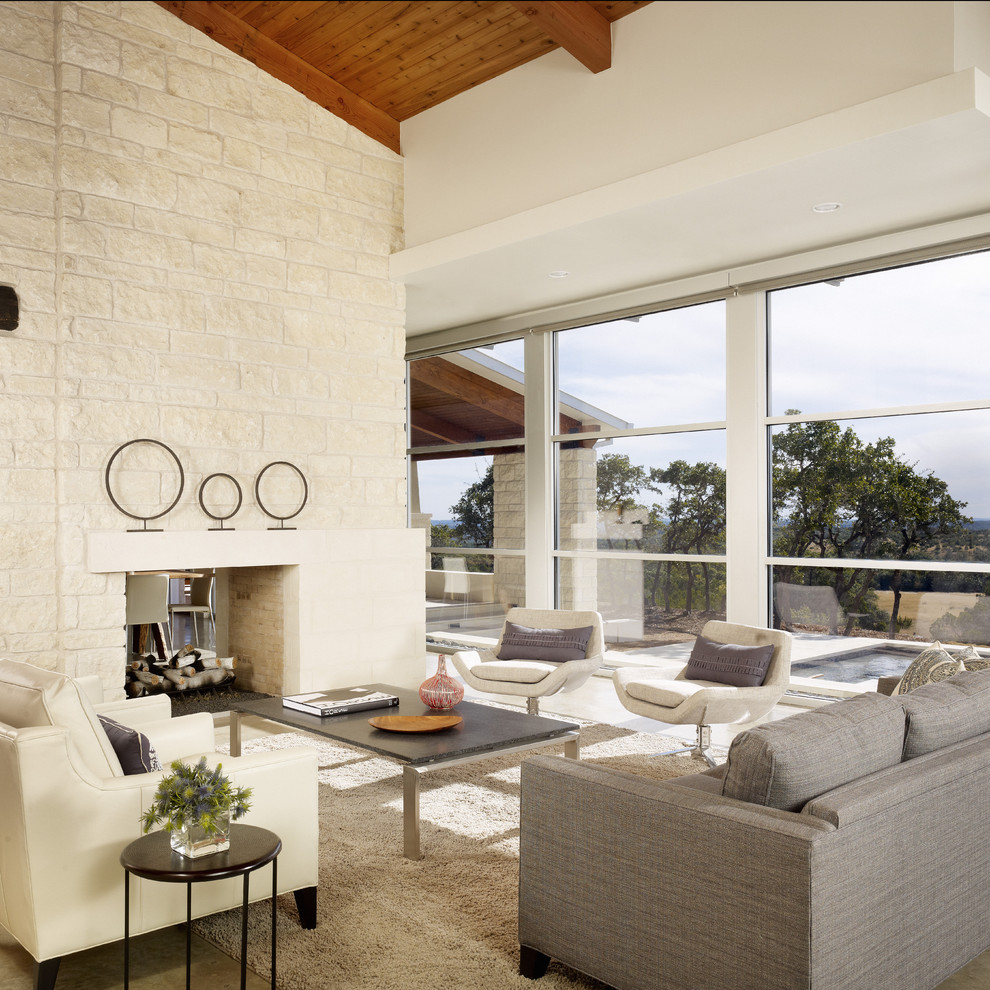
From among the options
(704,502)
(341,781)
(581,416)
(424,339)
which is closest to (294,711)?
(341,781)

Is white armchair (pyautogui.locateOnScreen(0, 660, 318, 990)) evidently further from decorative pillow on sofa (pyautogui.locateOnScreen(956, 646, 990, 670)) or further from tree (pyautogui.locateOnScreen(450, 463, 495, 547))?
tree (pyautogui.locateOnScreen(450, 463, 495, 547))

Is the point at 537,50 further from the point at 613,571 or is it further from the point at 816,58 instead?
the point at 613,571

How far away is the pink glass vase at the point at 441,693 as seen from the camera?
4.05m

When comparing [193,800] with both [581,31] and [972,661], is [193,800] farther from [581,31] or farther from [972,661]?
[581,31]

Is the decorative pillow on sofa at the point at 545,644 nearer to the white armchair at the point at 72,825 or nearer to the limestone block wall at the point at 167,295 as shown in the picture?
the limestone block wall at the point at 167,295

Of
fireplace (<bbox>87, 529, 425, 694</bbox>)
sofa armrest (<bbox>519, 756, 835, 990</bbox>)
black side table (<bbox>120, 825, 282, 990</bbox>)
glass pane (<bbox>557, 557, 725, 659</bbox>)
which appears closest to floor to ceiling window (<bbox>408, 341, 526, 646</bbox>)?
glass pane (<bbox>557, 557, 725, 659</bbox>)

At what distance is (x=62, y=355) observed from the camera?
492 centimetres

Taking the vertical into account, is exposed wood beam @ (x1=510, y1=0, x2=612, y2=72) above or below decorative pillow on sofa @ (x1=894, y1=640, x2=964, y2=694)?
above

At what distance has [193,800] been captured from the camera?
2.22 meters

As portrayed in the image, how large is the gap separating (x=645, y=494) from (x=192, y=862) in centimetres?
518

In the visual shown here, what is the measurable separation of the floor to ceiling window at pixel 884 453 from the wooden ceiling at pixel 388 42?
2192 millimetres

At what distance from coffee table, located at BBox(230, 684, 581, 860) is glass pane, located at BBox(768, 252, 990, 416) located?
3081 mm

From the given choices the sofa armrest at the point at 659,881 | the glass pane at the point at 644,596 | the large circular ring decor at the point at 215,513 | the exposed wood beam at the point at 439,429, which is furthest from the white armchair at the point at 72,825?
the exposed wood beam at the point at 439,429

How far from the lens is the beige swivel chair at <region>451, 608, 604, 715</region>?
505cm
